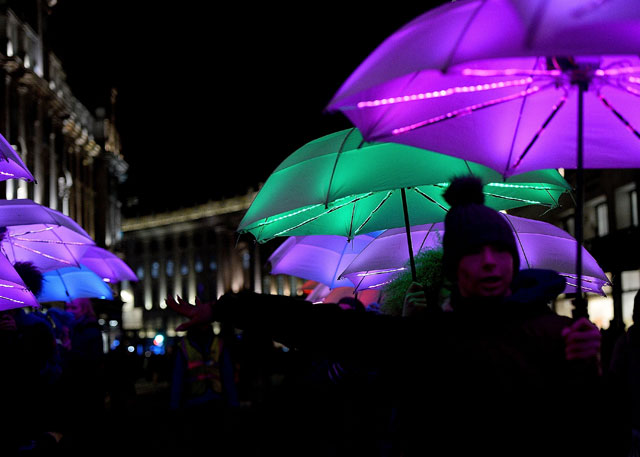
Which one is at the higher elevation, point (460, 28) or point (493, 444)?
point (460, 28)

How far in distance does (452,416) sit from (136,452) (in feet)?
31.8

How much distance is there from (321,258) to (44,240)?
330cm

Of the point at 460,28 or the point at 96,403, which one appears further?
the point at 96,403

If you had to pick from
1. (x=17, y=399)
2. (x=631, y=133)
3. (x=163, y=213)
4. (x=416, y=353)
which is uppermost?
(x=163, y=213)

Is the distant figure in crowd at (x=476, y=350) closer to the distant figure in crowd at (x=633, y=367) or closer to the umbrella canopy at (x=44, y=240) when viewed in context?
the distant figure in crowd at (x=633, y=367)

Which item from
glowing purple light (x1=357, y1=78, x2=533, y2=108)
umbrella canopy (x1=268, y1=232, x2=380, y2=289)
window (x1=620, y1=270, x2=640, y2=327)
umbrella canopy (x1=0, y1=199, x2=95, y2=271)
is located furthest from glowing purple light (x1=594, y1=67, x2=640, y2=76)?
window (x1=620, y1=270, x2=640, y2=327)

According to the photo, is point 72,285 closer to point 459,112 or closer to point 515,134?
point 515,134

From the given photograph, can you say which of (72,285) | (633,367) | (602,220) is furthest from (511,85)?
(602,220)

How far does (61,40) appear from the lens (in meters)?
44.7

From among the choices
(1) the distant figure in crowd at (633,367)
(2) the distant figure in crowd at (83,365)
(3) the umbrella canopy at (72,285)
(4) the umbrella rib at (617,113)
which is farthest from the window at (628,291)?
(4) the umbrella rib at (617,113)

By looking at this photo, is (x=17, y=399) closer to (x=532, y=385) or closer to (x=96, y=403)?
(x=532, y=385)

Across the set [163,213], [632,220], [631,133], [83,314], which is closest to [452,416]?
[631,133]

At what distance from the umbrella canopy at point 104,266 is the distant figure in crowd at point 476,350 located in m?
10.2

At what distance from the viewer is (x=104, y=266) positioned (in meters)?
12.7
